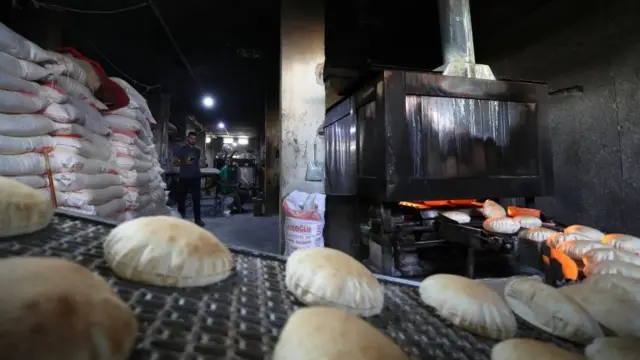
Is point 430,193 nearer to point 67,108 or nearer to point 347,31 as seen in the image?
point 67,108

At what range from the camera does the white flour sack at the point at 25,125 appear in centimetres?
147

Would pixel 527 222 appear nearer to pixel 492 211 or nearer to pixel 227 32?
pixel 492 211

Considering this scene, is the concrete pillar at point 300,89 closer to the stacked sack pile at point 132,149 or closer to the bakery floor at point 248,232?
the bakery floor at point 248,232

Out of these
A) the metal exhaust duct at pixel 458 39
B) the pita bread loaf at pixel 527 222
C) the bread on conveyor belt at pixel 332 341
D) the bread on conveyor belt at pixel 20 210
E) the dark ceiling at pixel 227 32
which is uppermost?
the dark ceiling at pixel 227 32

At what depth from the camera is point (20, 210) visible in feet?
1.91

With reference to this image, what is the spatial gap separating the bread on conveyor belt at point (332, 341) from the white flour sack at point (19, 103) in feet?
6.29

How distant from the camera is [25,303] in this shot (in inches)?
11.9

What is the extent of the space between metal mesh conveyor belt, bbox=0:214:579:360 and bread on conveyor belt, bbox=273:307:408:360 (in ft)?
0.14

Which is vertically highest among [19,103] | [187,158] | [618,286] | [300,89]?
[300,89]

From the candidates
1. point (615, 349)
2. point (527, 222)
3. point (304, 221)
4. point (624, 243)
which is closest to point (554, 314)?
point (615, 349)

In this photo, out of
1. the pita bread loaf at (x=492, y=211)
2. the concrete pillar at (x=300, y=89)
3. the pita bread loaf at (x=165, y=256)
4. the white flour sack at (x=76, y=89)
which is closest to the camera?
the pita bread loaf at (x=165, y=256)

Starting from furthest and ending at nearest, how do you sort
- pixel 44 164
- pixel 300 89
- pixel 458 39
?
pixel 300 89, pixel 458 39, pixel 44 164

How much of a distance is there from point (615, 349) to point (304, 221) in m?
2.29

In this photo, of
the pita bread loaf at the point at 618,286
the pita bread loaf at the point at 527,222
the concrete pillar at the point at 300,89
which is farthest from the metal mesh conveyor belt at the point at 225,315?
the concrete pillar at the point at 300,89
